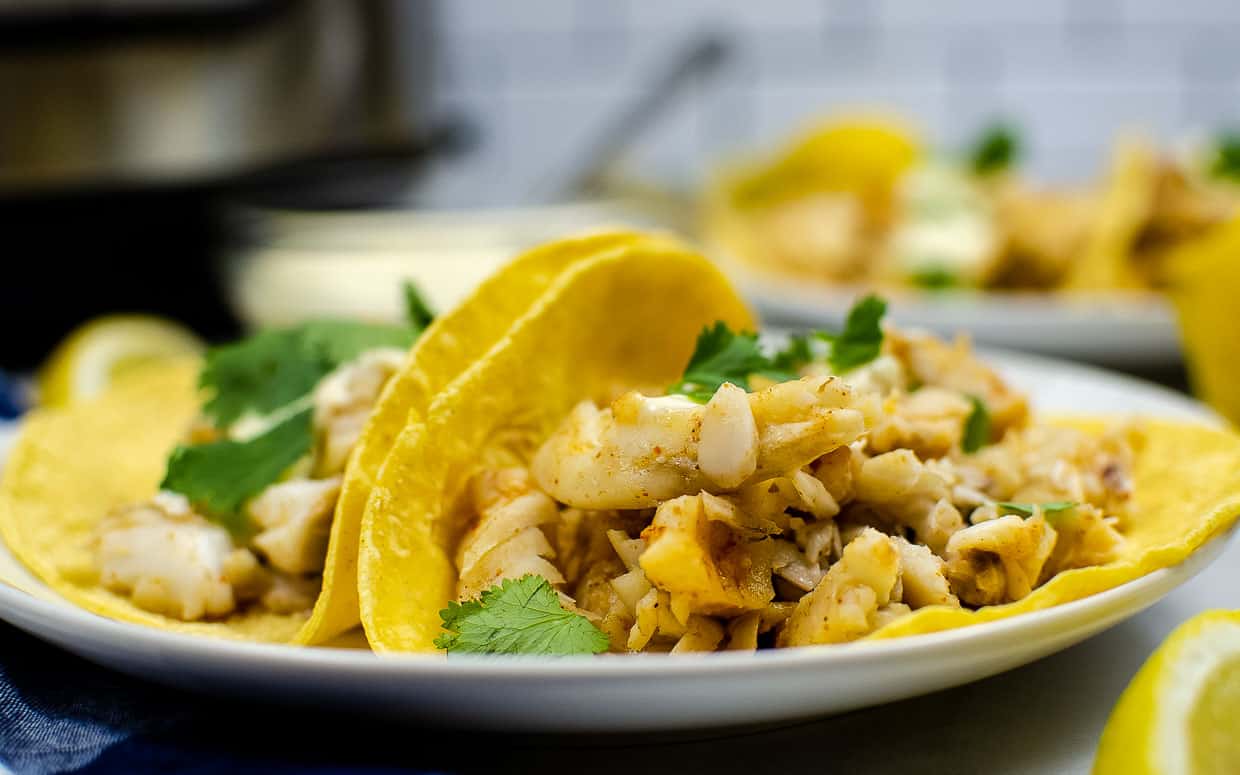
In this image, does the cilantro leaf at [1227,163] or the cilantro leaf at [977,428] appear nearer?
the cilantro leaf at [977,428]

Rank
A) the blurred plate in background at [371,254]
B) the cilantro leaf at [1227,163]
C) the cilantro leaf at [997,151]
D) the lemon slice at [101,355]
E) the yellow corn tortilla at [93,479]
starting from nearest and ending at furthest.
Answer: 1. the yellow corn tortilla at [93,479]
2. the lemon slice at [101,355]
3. the blurred plate in background at [371,254]
4. the cilantro leaf at [1227,163]
5. the cilantro leaf at [997,151]

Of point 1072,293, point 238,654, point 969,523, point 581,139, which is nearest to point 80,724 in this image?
point 238,654

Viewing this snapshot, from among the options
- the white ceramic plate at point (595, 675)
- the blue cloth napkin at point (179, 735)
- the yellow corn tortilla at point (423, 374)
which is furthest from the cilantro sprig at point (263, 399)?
the white ceramic plate at point (595, 675)

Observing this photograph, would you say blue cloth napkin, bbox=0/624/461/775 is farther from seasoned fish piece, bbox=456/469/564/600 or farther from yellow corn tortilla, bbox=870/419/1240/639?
yellow corn tortilla, bbox=870/419/1240/639

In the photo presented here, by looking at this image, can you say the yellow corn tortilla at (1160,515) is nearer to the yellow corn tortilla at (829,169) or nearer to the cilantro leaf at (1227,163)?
the cilantro leaf at (1227,163)

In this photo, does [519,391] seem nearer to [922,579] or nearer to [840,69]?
[922,579]

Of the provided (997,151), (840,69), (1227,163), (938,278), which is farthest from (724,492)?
(840,69)
